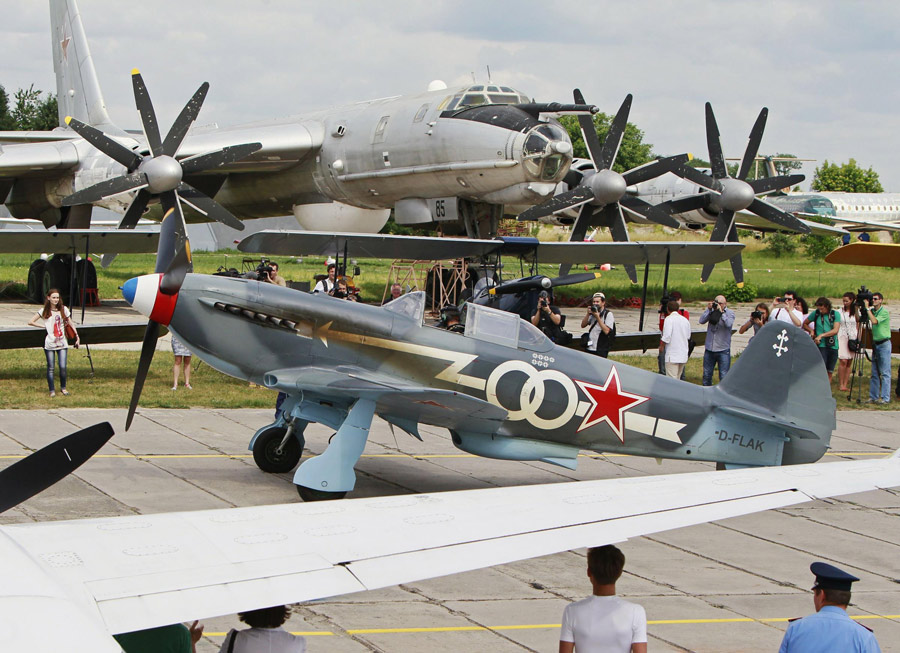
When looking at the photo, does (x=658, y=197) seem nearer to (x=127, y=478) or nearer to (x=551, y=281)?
(x=551, y=281)

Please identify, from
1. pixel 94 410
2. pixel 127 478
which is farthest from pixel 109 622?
pixel 94 410

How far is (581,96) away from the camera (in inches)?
1081

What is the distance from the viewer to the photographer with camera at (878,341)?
59.1ft

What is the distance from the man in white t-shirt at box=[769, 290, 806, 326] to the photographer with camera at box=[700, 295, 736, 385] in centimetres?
143

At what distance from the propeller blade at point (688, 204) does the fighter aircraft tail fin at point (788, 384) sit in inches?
780

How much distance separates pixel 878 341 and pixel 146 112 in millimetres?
16250

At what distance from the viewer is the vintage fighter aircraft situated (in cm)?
1038

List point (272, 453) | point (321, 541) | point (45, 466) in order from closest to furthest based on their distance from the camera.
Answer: point (321, 541) → point (45, 466) → point (272, 453)

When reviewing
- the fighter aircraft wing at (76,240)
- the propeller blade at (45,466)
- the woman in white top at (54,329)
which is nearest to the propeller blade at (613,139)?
the fighter aircraft wing at (76,240)

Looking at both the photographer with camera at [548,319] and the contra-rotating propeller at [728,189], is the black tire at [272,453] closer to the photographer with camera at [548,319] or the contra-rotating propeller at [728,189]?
the photographer with camera at [548,319]

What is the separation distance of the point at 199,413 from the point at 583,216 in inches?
640

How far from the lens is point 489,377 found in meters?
10.5

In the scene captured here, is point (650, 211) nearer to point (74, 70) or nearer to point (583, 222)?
point (583, 222)

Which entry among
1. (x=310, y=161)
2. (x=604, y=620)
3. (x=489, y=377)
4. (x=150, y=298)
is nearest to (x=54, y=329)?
(x=150, y=298)
